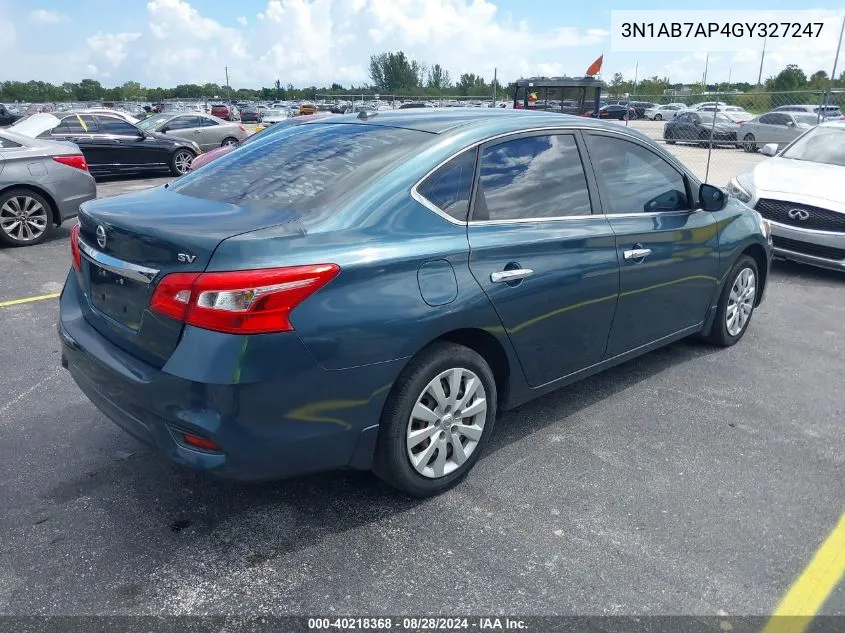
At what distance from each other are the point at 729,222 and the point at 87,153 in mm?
12558

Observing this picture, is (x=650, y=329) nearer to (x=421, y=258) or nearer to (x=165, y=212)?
(x=421, y=258)

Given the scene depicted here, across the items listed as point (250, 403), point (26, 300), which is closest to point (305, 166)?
point (250, 403)

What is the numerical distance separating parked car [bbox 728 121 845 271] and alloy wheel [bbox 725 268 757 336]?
8.31 feet

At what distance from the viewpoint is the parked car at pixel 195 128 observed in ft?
56.1

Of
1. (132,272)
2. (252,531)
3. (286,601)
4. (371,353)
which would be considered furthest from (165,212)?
(286,601)

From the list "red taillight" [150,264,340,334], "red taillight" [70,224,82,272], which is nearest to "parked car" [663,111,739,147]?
"red taillight" [70,224,82,272]

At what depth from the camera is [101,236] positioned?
113 inches

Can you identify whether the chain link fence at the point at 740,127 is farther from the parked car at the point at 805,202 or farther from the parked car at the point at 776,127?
the parked car at the point at 805,202

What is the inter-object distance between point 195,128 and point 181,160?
315 centimetres

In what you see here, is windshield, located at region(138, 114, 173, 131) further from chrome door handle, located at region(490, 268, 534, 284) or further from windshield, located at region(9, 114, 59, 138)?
chrome door handle, located at region(490, 268, 534, 284)

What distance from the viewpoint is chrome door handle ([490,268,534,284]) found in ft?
10.00

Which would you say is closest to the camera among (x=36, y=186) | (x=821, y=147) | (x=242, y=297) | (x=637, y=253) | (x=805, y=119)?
(x=242, y=297)

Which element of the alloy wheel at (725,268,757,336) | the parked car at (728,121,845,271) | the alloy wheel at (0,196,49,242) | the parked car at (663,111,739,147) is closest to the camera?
the alloy wheel at (725,268,757,336)

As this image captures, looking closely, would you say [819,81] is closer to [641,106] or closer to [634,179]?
[641,106]
